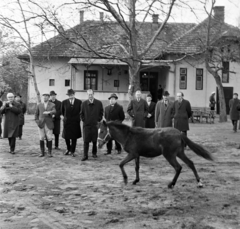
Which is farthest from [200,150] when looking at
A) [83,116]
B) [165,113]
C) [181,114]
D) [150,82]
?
[150,82]

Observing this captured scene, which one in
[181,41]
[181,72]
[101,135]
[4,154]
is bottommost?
[4,154]

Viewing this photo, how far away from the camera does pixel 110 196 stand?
6.71m

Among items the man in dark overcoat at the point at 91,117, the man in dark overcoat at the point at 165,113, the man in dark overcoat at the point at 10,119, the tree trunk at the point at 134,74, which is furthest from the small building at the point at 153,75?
the man in dark overcoat at the point at 91,117

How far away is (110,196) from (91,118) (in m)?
4.85

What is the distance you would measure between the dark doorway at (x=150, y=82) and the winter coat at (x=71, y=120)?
25.7 metres

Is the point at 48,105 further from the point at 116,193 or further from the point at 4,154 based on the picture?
the point at 116,193

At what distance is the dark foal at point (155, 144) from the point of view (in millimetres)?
7535

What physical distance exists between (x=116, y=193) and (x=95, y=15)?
12102 mm

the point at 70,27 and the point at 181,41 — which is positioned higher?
the point at 181,41

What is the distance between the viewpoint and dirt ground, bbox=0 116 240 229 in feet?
17.2

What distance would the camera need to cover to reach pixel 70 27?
1694cm

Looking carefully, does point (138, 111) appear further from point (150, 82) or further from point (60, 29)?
point (150, 82)

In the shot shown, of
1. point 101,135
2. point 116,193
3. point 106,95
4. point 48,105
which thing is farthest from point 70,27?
point 106,95

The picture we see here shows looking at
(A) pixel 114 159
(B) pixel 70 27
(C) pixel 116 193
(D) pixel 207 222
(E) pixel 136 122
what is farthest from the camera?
(B) pixel 70 27
